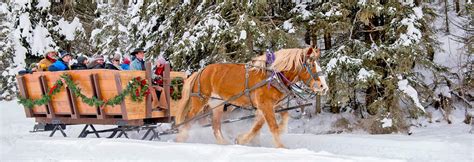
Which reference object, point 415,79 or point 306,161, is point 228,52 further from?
point 306,161

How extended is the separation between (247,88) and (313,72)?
3.63ft

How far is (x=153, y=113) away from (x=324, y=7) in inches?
179

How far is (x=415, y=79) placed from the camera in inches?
418

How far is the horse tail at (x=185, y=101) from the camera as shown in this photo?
321 inches

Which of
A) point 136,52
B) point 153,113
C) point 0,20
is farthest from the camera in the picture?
point 0,20

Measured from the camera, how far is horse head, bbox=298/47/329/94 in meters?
6.48

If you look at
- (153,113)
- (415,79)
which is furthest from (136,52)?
(415,79)

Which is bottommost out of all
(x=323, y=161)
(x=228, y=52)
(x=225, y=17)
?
(x=323, y=161)

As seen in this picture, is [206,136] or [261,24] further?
[261,24]

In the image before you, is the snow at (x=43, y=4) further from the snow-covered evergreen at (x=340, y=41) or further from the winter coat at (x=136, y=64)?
the winter coat at (x=136, y=64)

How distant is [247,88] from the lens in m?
Result: 7.16

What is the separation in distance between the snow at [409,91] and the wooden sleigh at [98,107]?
173 inches

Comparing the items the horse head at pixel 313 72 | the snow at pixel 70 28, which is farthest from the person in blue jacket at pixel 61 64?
the snow at pixel 70 28

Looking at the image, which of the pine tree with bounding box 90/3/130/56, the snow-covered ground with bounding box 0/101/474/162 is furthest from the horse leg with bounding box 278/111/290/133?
the pine tree with bounding box 90/3/130/56
